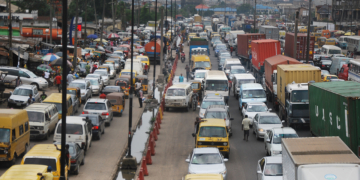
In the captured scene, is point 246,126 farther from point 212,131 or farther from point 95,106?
point 95,106

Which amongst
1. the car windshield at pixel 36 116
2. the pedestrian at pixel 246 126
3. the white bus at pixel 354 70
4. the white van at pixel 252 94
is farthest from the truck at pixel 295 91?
the car windshield at pixel 36 116

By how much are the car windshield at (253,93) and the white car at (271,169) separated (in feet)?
53.2

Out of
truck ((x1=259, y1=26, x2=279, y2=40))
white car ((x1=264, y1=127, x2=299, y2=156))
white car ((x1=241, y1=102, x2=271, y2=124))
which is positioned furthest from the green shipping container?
truck ((x1=259, y1=26, x2=279, y2=40))

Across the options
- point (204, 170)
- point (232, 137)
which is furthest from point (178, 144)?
point (204, 170)

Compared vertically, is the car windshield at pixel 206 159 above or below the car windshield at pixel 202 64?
below

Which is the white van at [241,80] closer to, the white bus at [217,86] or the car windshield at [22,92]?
the white bus at [217,86]

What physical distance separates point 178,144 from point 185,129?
149 inches

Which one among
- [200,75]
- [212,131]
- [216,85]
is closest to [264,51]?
[200,75]

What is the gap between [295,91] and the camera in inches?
1087

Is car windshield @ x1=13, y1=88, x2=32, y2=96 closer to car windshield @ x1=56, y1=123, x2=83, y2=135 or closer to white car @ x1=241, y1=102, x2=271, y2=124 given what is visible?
car windshield @ x1=56, y1=123, x2=83, y2=135

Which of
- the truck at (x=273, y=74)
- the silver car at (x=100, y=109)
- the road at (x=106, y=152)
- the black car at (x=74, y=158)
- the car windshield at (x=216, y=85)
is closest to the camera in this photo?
the black car at (x=74, y=158)

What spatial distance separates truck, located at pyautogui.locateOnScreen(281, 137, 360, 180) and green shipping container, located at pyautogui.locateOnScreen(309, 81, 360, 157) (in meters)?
3.29

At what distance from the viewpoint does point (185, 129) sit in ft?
97.1

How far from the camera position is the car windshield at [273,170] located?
53.7 feet
